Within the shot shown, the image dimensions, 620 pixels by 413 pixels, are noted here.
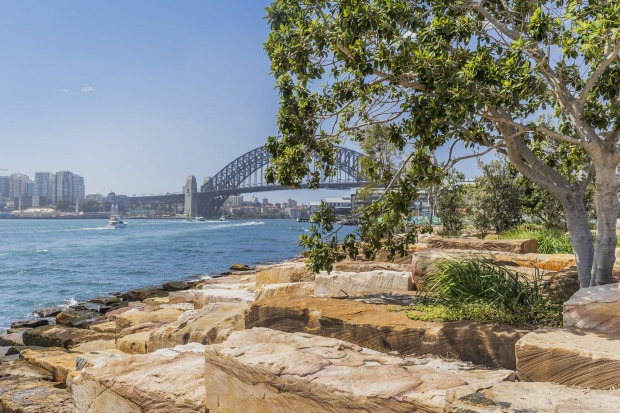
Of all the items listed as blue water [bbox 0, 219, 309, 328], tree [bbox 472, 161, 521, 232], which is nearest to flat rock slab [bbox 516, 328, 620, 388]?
blue water [bbox 0, 219, 309, 328]

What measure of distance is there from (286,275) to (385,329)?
6.69 meters

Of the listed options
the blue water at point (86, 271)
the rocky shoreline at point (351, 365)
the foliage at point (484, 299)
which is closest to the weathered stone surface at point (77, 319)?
the blue water at point (86, 271)

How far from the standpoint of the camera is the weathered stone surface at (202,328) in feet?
19.2

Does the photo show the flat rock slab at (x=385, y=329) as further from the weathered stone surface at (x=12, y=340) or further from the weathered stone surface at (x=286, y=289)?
the weathered stone surface at (x=12, y=340)

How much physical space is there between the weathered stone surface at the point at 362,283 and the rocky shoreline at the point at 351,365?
2 cm

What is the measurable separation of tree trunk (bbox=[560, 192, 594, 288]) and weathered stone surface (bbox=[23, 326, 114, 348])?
8.69 m

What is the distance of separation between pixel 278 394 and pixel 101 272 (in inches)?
1123

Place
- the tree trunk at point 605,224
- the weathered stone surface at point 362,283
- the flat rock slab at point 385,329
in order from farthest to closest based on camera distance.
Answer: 1. the weathered stone surface at point 362,283
2. the tree trunk at point 605,224
3. the flat rock slab at point 385,329

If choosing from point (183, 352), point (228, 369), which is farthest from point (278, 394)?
point (183, 352)

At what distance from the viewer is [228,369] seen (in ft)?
11.8

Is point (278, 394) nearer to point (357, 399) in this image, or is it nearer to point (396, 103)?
point (357, 399)

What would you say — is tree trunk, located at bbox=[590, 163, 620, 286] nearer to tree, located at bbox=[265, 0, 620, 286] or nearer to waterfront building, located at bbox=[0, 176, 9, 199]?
tree, located at bbox=[265, 0, 620, 286]

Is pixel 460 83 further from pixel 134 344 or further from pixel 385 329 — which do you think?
pixel 134 344

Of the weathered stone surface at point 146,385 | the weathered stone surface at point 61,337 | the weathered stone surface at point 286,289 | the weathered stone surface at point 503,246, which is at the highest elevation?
the weathered stone surface at point 503,246
